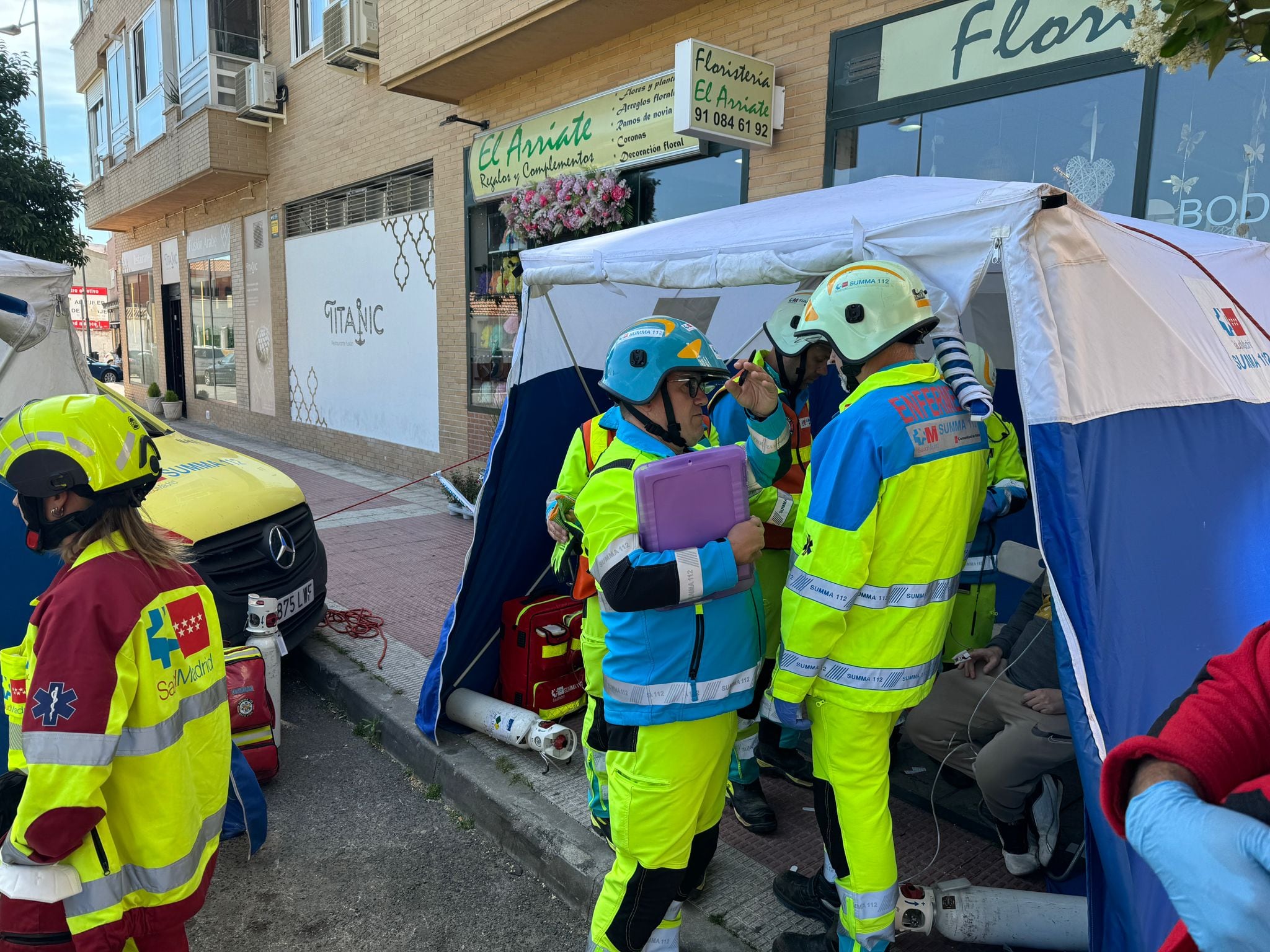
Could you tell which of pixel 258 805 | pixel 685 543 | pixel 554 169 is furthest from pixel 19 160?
pixel 685 543

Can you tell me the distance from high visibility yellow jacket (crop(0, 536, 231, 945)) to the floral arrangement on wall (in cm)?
640

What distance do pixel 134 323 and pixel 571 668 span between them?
2251 cm

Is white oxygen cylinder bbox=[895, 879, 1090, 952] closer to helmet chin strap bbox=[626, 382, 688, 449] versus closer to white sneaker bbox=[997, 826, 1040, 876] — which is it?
white sneaker bbox=[997, 826, 1040, 876]

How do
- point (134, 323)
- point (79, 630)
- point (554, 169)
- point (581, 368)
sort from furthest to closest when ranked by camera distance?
point (134, 323) < point (554, 169) < point (581, 368) < point (79, 630)

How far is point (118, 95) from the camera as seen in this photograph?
64.8 feet

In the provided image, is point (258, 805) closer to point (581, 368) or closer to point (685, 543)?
point (685, 543)

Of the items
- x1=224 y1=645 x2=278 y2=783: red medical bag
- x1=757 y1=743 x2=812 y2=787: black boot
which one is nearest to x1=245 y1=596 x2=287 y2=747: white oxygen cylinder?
x1=224 y1=645 x2=278 y2=783: red medical bag

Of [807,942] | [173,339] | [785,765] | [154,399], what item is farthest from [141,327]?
[807,942]

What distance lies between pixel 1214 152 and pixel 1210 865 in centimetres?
520

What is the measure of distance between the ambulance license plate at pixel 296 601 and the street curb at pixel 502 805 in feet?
1.40

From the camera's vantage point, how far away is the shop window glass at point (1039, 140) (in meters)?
5.20

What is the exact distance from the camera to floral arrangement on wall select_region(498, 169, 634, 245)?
799cm

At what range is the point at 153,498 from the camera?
4527 millimetres

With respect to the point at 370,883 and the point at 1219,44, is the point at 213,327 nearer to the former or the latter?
the point at 370,883
